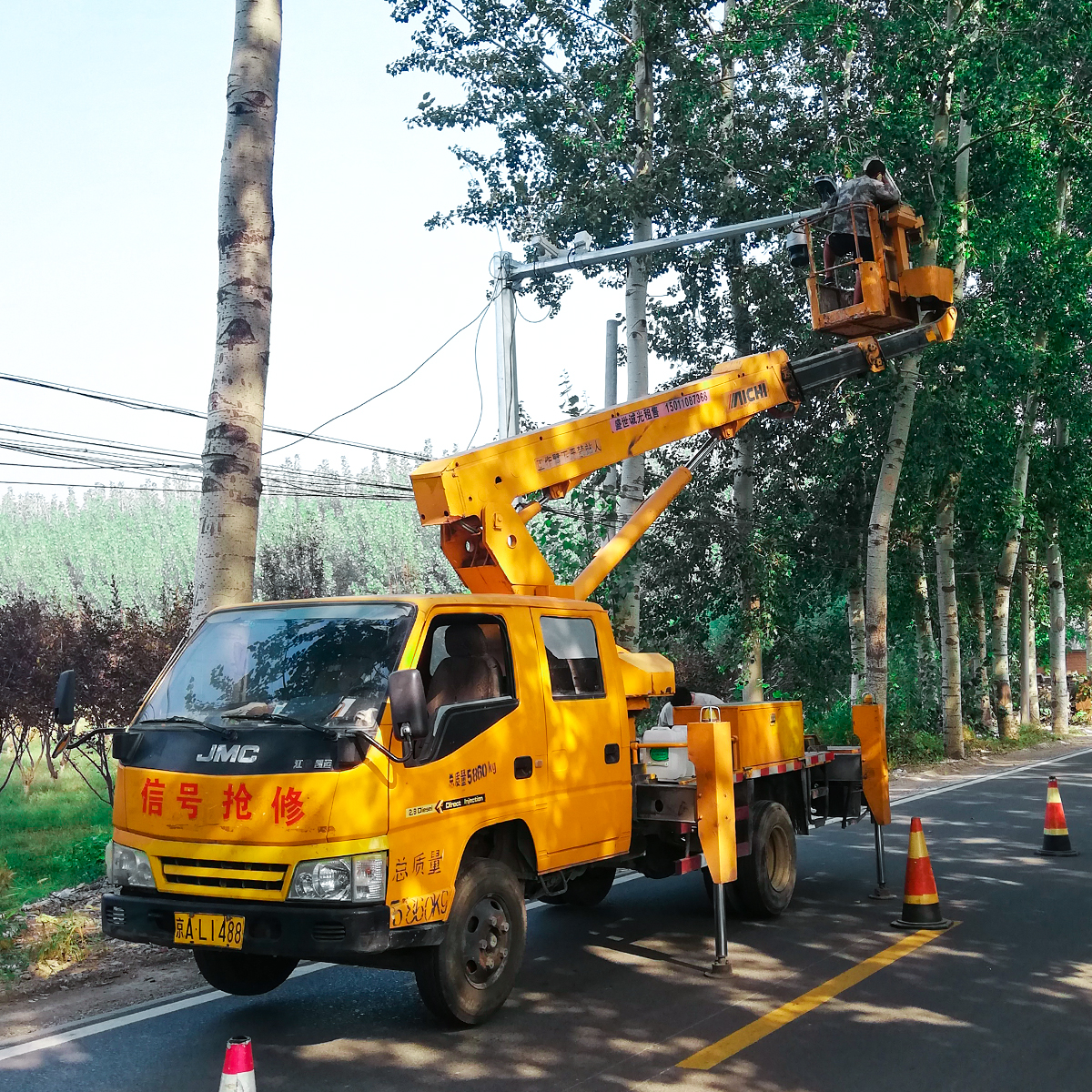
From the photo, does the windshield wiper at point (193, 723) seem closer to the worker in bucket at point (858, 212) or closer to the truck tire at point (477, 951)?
the truck tire at point (477, 951)

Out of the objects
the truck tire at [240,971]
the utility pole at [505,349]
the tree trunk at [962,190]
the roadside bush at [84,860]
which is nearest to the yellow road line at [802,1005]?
the truck tire at [240,971]

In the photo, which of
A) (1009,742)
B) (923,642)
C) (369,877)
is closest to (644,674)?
(369,877)

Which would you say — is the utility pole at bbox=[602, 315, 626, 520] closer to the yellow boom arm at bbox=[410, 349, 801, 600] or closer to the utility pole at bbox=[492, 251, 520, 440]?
the utility pole at bbox=[492, 251, 520, 440]

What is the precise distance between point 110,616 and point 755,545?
10406 millimetres

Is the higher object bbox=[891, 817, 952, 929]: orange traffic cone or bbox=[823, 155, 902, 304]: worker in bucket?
bbox=[823, 155, 902, 304]: worker in bucket

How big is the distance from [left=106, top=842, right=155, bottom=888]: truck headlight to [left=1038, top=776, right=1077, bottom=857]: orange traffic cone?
27.4ft

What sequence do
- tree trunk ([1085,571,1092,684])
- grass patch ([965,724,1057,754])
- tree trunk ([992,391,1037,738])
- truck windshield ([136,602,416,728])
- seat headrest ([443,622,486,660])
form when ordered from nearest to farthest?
truck windshield ([136,602,416,728]) < seat headrest ([443,622,486,660]) < grass patch ([965,724,1057,754]) < tree trunk ([992,391,1037,738]) < tree trunk ([1085,571,1092,684])

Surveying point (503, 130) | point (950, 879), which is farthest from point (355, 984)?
point (503, 130)

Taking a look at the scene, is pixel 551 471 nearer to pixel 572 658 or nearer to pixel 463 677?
pixel 572 658

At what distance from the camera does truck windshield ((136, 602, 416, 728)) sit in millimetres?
5957

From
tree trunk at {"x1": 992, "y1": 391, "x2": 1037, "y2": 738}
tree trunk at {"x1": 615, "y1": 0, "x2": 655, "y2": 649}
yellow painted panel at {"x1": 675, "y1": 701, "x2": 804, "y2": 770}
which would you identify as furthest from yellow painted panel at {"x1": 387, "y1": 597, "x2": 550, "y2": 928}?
tree trunk at {"x1": 992, "y1": 391, "x2": 1037, "y2": 738}

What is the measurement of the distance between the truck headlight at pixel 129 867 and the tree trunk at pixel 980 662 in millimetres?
25354

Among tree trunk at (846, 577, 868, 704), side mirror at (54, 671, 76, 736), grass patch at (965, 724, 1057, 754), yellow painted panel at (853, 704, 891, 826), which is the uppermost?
tree trunk at (846, 577, 868, 704)

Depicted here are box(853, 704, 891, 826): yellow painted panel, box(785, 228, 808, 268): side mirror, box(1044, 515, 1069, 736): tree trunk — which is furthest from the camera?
box(1044, 515, 1069, 736): tree trunk
